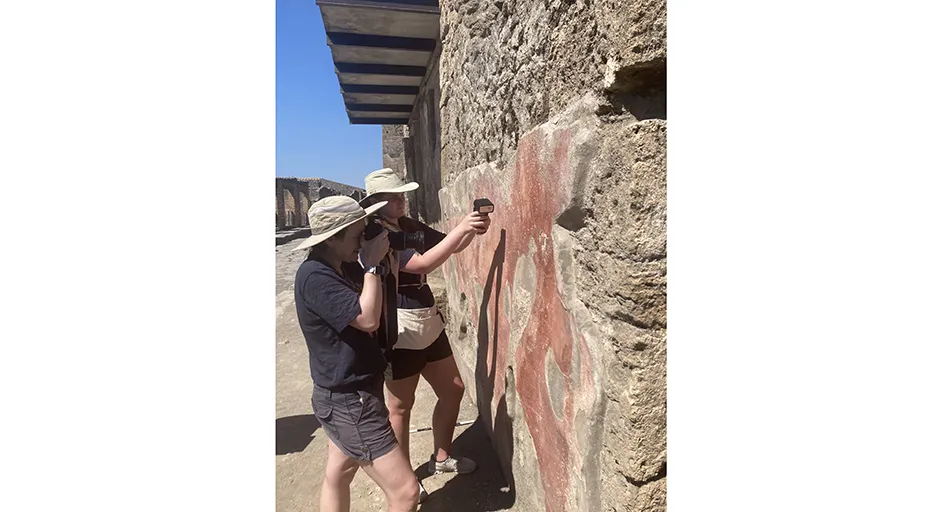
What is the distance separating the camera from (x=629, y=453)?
1.04m

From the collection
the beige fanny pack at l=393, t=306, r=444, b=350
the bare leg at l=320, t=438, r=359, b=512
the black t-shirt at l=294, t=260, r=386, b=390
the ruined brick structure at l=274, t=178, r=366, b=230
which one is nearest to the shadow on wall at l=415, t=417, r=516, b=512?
the bare leg at l=320, t=438, r=359, b=512

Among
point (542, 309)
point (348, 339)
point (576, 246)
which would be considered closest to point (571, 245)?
point (576, 246)

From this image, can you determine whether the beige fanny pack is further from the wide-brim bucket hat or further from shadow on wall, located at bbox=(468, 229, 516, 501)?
the wide-brim bucket hat

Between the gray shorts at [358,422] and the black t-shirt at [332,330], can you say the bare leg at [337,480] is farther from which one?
the black t-shirt at [332,330]

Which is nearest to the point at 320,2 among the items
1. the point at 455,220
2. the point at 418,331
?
the point at 455,220

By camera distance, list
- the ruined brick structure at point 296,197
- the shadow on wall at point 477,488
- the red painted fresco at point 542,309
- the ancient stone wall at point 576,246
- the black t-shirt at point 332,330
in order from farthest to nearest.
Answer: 1. the ruined brick structure at point 296,197
2. the shadow on wall at point 477,488
3. the black t-shirt at point 332,330
4. the red painted fresco at point 542,309
5. the ancient stone wall at point 576,246

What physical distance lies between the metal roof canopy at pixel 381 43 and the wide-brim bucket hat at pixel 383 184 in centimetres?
285

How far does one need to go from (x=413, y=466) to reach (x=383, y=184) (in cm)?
141

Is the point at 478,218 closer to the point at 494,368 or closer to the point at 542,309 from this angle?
the point at 542,309

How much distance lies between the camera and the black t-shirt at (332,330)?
1.54 m

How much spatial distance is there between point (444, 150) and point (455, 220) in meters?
0.71

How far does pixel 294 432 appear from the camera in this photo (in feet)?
10.0

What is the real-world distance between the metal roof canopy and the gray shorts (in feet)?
12.4

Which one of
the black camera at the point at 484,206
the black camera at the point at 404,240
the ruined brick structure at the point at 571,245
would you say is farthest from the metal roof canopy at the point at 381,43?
the black camera at the point at 484,206
